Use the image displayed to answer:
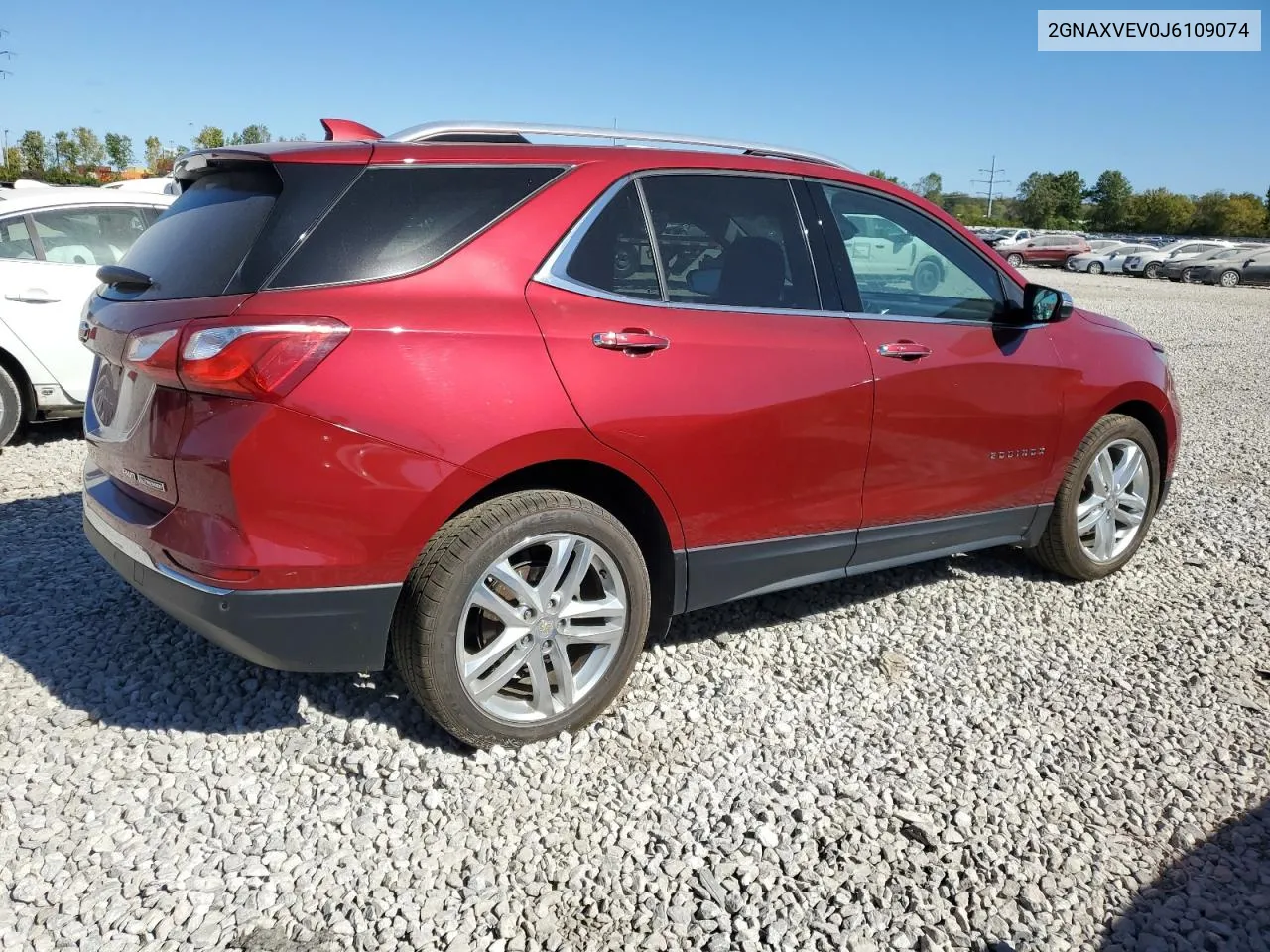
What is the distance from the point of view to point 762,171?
3.61 m

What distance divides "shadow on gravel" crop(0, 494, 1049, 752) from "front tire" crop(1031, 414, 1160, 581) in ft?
0.96

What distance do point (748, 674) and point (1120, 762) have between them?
127 cm

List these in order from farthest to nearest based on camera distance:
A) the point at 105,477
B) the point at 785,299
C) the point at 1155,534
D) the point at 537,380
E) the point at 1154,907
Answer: the point at 1155,534 < the point at 785,299 < the point at 105,477 < the point at 537,380 < the point at 1154,907

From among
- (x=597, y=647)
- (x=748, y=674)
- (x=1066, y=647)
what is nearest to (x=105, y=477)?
(x=597, y=647)

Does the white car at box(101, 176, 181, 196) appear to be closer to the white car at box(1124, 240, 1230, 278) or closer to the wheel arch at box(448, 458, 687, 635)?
the wheel arch at box(448, 458, 687, 635)

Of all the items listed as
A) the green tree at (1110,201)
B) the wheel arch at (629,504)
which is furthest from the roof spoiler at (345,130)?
the green tree at (1110,201)

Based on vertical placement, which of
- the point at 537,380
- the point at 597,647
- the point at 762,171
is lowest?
the point at 597,647

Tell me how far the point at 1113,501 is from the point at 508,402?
3.32m

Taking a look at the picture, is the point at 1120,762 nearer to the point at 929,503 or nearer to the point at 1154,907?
the point at 1154,907

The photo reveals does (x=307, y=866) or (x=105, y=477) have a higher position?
(x=105, y=477)

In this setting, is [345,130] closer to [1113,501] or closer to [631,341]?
[631,341]

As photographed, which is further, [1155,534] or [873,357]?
[1155,534]

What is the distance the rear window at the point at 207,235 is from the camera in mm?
2721

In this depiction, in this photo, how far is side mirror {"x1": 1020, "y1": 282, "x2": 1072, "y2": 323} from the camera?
4141mm
